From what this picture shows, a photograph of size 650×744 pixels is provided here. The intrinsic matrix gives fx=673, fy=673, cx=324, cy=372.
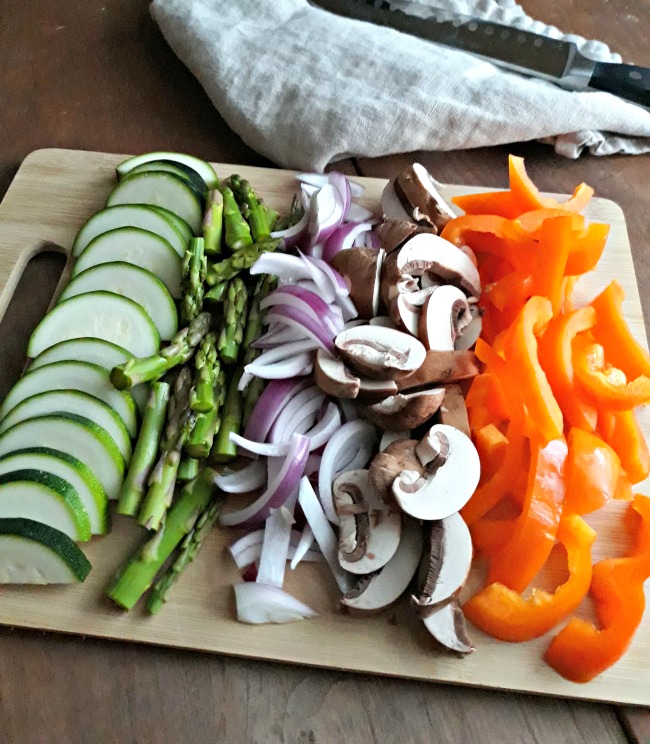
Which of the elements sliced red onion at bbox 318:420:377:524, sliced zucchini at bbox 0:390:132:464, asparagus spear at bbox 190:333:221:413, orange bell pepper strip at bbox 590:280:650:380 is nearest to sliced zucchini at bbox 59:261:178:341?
asparagus spear at bbox 190:333:221:413

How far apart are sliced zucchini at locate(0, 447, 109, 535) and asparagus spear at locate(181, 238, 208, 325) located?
64 centimetres

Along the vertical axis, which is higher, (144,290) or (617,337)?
(617,337)

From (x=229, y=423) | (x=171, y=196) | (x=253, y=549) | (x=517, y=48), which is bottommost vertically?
(x=253, y=549)

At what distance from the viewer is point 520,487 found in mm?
2047

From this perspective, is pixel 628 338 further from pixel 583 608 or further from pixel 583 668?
pixel 583 668

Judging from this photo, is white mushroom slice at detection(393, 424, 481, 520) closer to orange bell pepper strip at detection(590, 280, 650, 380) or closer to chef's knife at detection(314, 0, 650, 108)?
orange bell pepper strip at detection(590, 280, 650, 380)

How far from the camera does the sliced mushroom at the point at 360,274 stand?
2.32m

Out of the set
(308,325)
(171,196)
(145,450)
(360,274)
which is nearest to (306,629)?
(145,450)

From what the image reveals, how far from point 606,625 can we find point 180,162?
226 centimetres

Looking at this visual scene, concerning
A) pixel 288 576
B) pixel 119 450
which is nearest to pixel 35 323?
pixel 119 450

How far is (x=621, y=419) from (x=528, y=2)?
2539 mm

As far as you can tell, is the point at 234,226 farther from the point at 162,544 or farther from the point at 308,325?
the point at 162,544

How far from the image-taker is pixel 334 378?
6.86ft

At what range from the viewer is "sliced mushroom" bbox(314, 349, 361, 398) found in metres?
2.08
